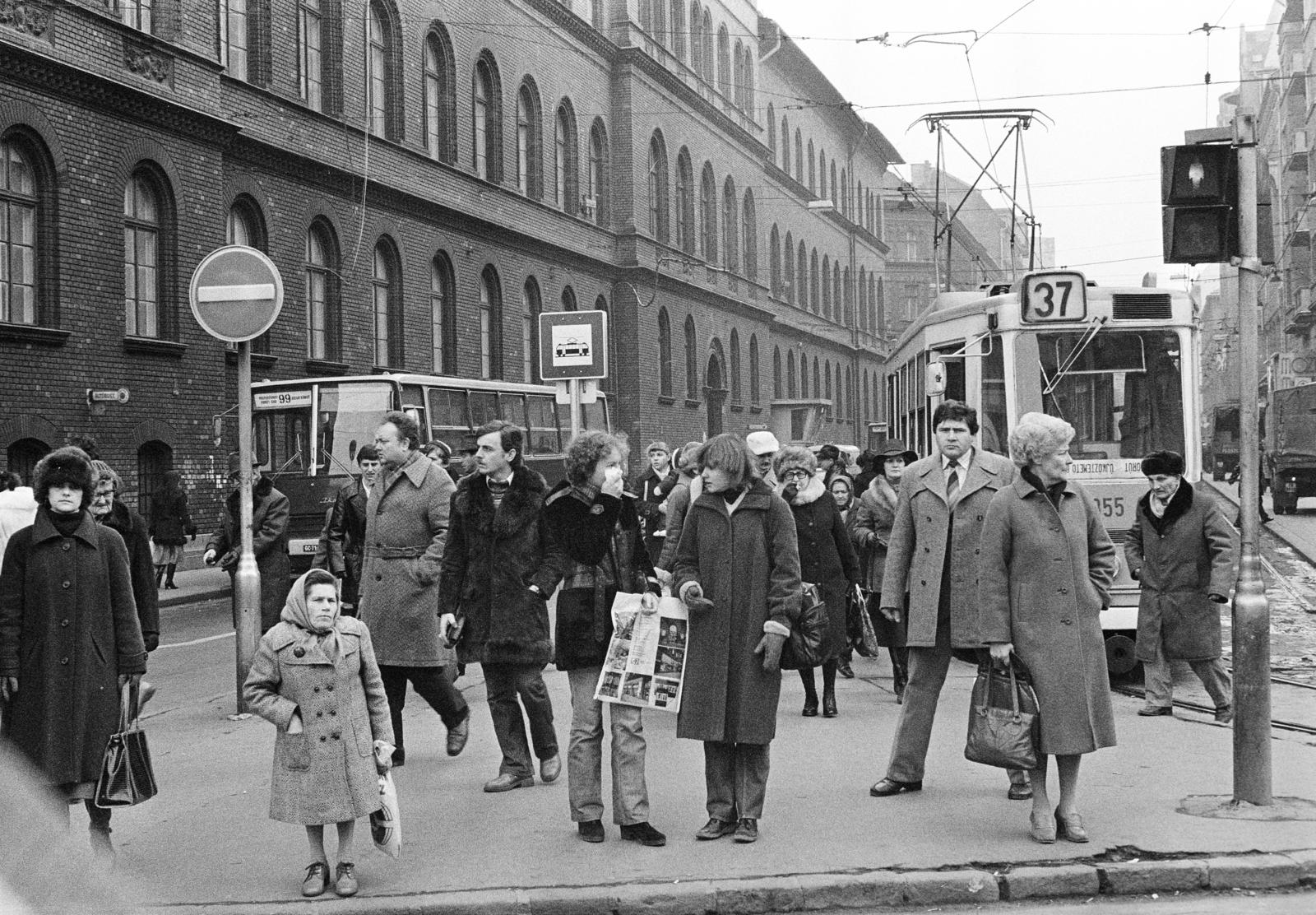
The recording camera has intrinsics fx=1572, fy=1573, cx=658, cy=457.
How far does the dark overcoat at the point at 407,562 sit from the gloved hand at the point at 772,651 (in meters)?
2.32

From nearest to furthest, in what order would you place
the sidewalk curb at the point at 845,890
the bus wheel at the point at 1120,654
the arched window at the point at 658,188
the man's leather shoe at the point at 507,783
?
the sidewalk curb at the point at 845,890
the man's leather shoe at the point at 507,783
the bus wheel at the point at 1120,654
the arched window at the point at 658,188

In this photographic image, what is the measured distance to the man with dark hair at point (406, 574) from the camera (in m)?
8.30

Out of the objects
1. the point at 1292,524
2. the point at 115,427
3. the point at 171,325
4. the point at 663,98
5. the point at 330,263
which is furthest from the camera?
the point at 663,98

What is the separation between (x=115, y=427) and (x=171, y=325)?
2185 millimetres

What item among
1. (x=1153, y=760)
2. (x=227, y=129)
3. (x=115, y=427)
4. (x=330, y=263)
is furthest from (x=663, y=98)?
(x=1153, y=760)

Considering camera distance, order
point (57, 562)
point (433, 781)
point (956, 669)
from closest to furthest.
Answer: point (57, 562) → point (433, 781) → point (956, 669)

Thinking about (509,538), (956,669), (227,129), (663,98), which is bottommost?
(956,669)

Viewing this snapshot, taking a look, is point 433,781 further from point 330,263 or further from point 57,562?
point 330,263

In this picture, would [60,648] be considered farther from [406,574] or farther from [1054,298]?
[1054,298]

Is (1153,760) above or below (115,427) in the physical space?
below

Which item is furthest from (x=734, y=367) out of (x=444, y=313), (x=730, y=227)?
(x=444, y=313)

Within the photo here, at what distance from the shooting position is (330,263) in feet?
91.5

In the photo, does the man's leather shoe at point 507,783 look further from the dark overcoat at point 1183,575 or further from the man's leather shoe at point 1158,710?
the dark overcoat at point 1183,575

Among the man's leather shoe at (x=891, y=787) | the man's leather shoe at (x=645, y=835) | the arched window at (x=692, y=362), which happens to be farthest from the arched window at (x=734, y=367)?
the man's leather shoe at (x=645, y=835)
